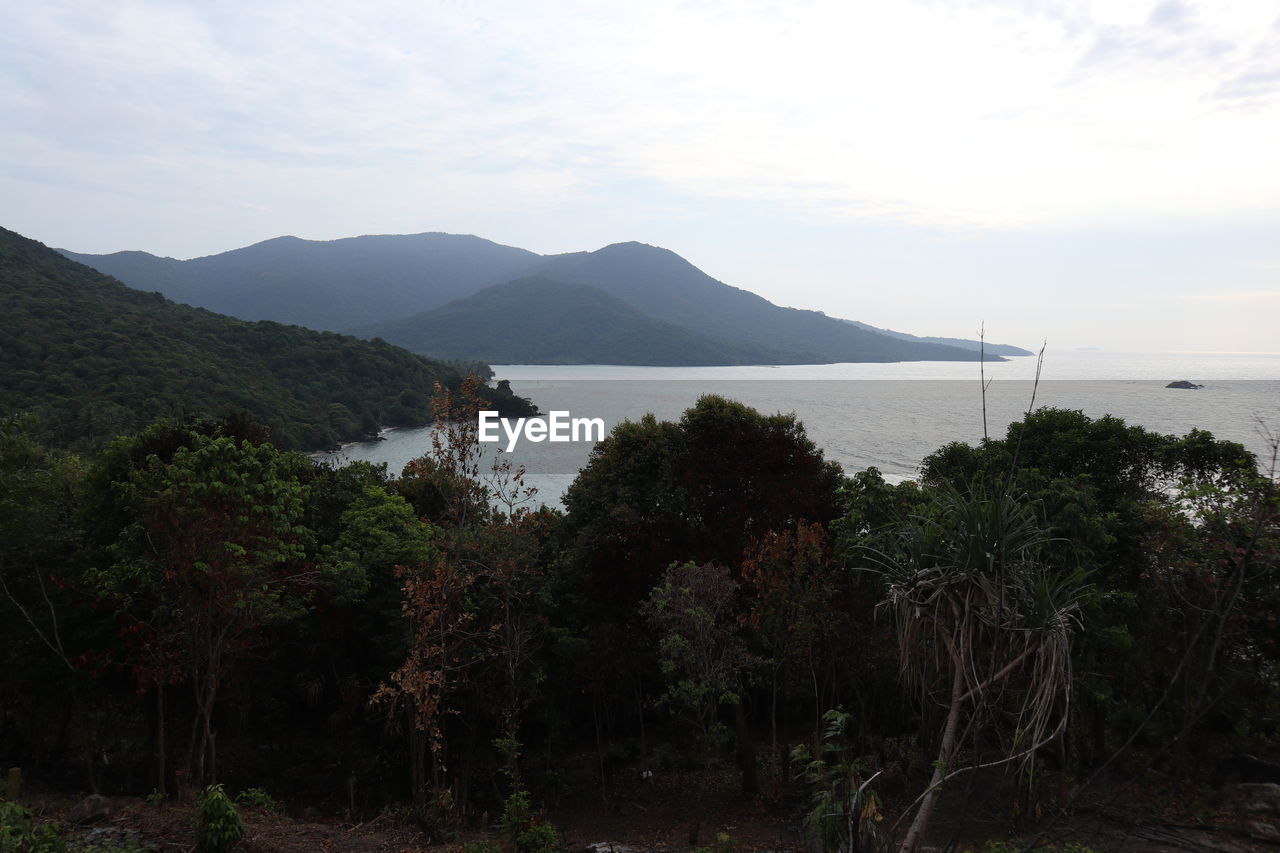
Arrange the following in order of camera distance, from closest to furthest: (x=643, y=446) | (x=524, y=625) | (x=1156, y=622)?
(x=1156, y=622), (x=524, y=625), (x=643, y=446)

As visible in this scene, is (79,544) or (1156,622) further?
(79,544)

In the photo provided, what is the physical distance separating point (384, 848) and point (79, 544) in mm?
9570

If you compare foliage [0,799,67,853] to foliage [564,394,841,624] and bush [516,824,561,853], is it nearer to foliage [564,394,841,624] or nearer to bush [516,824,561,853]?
bush [516,824,561,853]

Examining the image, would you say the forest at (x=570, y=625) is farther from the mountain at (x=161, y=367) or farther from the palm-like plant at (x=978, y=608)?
the mountain at (x=161, y=367)

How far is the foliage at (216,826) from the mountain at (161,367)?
94.0 feet

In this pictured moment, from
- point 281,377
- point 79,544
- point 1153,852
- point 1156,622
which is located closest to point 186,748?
point 79,544

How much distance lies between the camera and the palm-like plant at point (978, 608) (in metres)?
5.04

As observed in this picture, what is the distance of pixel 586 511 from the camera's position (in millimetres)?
17719

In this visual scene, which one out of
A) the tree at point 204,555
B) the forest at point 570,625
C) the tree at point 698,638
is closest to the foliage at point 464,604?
the forest at point 570,625

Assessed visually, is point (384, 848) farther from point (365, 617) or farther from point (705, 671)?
point (365, 617)

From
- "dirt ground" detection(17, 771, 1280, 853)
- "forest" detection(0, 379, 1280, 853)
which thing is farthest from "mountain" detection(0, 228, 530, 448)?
"dirt ground" detection(17, 771, 1280, 853)

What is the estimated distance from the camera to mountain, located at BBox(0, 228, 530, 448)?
49.2 metres

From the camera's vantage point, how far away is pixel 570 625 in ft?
53.0

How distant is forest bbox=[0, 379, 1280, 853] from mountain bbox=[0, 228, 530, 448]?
20.5m
